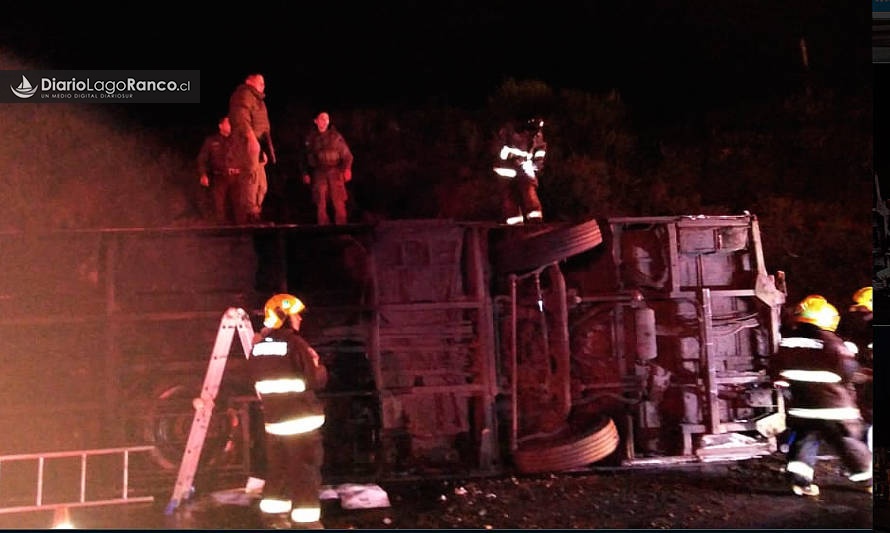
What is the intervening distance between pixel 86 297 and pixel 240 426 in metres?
1.63

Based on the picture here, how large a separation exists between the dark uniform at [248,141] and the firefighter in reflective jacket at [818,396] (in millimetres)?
5019

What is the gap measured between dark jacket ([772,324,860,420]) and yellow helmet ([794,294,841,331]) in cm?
6

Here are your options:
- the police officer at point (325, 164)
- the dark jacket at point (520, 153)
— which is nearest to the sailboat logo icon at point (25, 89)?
the police officer at point (325, 164)

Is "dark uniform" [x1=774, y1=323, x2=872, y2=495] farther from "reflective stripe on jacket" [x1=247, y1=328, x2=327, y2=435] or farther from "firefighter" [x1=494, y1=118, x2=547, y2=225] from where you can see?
"reflective stripe on jacket" [x1=247, y1=328, x2=327, y2=435]

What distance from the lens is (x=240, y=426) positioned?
21.1 ft

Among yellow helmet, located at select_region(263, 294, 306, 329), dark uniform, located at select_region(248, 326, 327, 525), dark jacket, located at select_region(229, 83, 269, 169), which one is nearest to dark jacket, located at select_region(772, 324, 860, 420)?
dark uniform, located at select_region(248, 326, 327, 525)

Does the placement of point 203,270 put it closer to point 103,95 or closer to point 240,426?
point 240,426

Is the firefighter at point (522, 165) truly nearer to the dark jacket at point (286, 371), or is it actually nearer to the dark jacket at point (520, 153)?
the dark jacket at point (520, 153)

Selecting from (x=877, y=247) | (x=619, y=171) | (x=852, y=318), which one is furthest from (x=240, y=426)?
(x=619, y=171)

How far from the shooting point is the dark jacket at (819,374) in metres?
6.09

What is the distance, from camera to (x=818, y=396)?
6.13 m

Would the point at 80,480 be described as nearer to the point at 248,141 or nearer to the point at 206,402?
the point at 206,402

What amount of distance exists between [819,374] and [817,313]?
1.61 feet

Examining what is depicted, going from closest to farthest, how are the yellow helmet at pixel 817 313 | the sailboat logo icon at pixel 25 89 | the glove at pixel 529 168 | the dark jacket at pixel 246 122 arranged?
the yellow helmet at pixel 817 313 → the sailboat logo icon at pixel 25 89 → the dark jacket at pixel 246 122 → the glove at pixel 529 168
